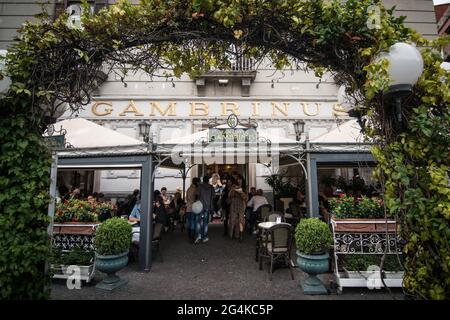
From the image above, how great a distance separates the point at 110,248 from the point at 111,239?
6.8 inches

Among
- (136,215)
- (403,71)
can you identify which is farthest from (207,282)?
(403,71)

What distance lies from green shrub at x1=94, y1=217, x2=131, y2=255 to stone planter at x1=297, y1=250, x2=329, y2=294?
3.43 metres

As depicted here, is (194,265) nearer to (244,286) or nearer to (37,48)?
(244,286)

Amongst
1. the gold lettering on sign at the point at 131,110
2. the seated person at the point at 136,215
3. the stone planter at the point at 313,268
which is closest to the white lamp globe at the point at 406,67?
the stone planter at the point at 313,268

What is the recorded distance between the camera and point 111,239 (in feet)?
15.6

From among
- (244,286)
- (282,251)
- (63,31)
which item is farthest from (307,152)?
(63,31)

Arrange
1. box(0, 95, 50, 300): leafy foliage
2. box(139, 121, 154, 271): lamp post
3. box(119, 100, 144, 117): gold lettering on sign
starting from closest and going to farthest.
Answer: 1. box(0, 95, 50, 300): leafy foliage
2. box(139, 121, 154, 271): lamp post
3. box(119, 100, 144, 117): gold lettering on sign

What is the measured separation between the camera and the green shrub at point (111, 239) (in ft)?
15.6

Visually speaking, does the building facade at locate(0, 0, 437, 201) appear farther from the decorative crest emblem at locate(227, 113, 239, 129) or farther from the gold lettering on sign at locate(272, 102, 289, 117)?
the decorative crest emblem at locate(227, 113, 239, 129)

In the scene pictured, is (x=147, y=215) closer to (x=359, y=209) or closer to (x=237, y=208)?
(x=237, y=208)

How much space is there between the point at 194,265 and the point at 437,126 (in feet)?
18.4

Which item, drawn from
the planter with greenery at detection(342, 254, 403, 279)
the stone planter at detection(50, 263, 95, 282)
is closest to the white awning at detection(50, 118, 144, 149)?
the stone planter at detection(50, 263, 95, 282)

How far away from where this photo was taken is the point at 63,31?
8.45 ft

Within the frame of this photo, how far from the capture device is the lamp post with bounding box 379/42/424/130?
6.96 feet
